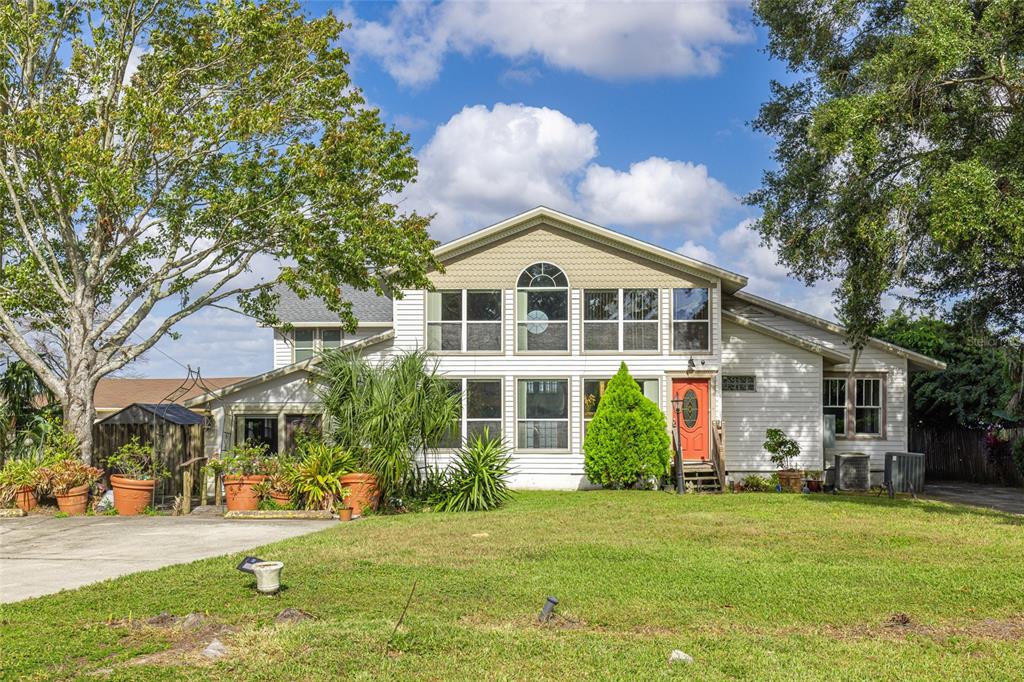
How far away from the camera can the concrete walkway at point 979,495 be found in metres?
17.1

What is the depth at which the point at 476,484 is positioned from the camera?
15656 millimetres

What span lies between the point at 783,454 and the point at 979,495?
411 cm

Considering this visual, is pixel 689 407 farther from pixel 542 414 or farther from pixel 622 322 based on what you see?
pixel 542 414

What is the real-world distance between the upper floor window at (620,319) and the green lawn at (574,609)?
27.2 feet

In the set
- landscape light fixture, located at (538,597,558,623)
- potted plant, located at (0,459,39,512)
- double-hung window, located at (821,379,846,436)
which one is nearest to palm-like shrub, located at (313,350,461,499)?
potted plant, located at (0,459,39,512)

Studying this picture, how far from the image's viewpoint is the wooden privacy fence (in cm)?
2227

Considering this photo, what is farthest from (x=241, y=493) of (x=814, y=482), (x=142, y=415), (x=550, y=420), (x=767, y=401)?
(x=814, y=482)

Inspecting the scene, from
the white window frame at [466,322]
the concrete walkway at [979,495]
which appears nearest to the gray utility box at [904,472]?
the concrete walkway at [979,495]

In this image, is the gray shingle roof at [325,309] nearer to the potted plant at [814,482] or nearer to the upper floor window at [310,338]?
the upper floor window at [310,338]

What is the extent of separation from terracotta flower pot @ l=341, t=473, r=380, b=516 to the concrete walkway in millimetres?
10972

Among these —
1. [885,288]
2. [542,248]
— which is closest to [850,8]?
[885,288]

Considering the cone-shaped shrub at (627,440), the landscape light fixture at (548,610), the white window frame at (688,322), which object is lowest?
the landscape light fixture at (548,610)

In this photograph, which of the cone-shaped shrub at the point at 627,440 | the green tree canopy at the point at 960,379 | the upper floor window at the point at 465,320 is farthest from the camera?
the green tree canopy at the point at 960,379

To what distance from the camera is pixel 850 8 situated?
674 inches
